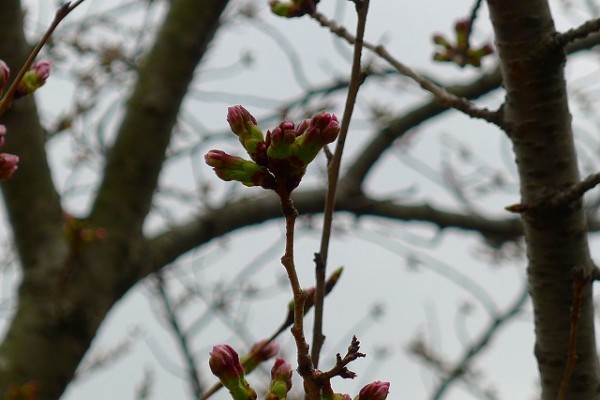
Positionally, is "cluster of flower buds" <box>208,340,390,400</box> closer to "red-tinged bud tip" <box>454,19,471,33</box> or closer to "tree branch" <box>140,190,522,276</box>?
"red-tinged bud tip" <box>454,19,471,33</box>

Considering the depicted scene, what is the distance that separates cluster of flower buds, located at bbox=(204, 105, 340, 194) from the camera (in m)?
0.62

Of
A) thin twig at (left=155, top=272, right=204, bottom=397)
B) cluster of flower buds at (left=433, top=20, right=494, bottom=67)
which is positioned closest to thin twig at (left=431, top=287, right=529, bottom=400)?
thin twig at (left=155, top=272, right=204, bottom=397)

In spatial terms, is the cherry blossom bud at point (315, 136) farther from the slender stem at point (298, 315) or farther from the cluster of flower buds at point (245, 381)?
the cluster of flower buds at point (245, 381)

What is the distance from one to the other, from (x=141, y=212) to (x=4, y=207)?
1.58ft

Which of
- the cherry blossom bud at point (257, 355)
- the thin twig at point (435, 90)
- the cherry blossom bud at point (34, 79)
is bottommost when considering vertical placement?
the cherry blossom bud at point (257, 355)

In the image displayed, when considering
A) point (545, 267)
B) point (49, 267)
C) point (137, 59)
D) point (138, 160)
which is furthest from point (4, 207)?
point (545, 267)

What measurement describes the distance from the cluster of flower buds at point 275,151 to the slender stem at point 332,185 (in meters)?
0.07

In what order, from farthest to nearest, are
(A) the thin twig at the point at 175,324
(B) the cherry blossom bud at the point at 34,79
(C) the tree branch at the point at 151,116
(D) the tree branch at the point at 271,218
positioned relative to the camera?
(A) the thin twig at the point at 175,324 < (D) the tree branch at the point at 271,218 < (C) the tree branch at the point at 151,116 < (B) the cherry blossom bud at the point at 34,79

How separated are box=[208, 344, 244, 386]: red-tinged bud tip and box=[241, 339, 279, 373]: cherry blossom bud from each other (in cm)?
19

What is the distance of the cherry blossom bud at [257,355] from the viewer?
3.02 feet

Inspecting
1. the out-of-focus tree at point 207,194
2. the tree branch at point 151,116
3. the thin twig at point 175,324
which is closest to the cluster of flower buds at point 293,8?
the out-of-focus tree at point 207,194

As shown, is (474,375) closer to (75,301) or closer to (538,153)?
(75,301)

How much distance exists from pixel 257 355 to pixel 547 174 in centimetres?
47

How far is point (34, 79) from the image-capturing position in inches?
32.7
